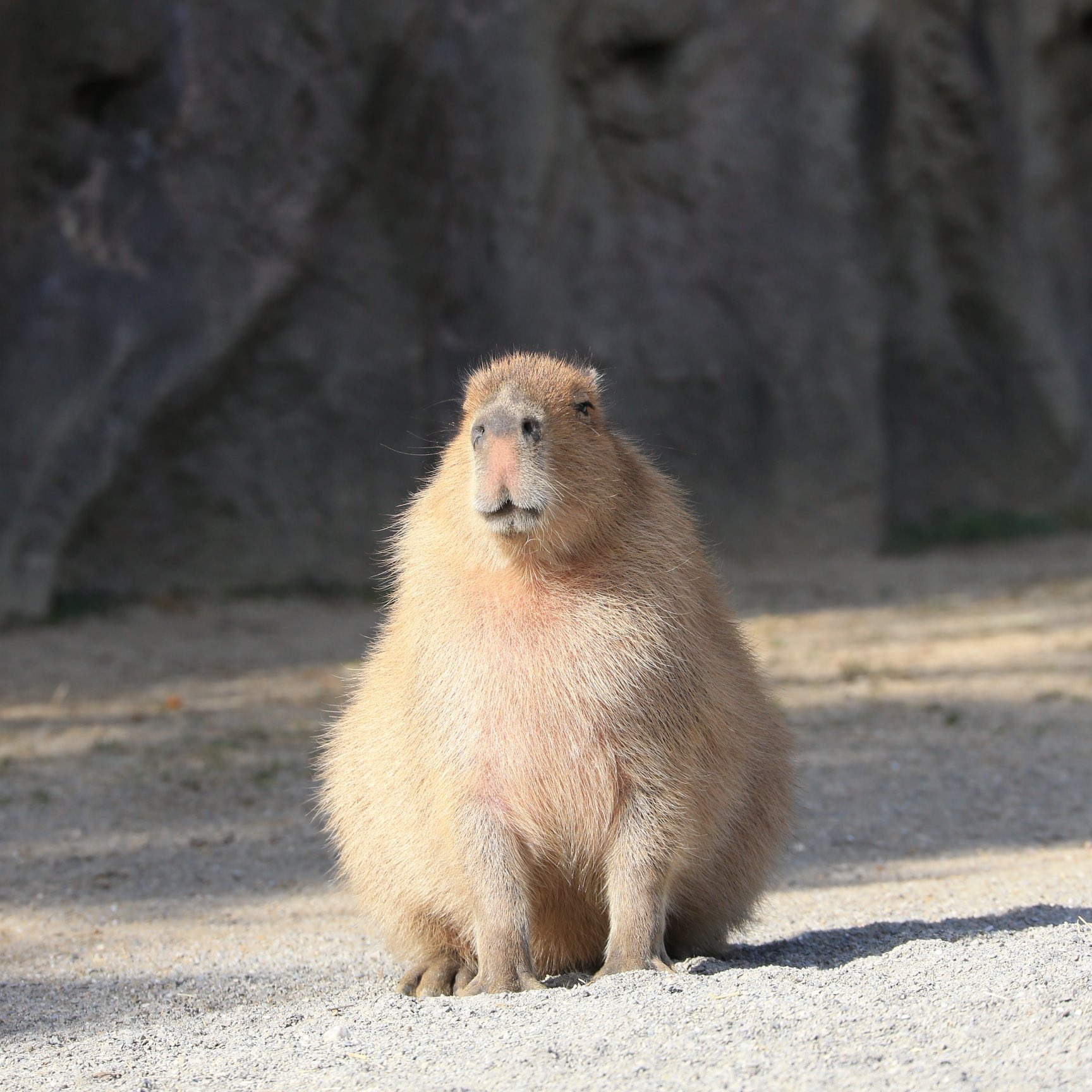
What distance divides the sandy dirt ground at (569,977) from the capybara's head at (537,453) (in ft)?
2.74

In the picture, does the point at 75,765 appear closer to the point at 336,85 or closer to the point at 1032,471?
the point at 336,85

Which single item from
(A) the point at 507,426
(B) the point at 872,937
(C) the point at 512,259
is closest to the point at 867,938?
(B) the point at 872,937

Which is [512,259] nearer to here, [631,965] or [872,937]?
[872,937]

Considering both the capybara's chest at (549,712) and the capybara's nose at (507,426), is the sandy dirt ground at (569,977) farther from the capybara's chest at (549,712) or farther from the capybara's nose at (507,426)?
the capybara's nose at (507,426)

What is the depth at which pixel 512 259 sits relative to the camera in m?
8.76

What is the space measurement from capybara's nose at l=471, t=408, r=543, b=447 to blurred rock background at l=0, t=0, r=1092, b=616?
17.7ft

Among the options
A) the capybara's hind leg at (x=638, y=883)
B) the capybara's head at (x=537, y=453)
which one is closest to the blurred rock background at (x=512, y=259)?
the capybara's head at (x=537, y=453)

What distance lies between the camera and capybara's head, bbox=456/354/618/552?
9.02 feet

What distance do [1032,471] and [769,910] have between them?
7.19m

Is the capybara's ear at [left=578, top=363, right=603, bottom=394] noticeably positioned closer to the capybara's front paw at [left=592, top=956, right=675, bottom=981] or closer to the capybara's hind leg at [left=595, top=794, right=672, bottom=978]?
the capybara's hind leg at [left=595, top=794, right=672, bottom=978]

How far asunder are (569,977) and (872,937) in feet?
2.51

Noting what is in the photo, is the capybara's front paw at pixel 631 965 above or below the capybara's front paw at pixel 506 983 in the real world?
above

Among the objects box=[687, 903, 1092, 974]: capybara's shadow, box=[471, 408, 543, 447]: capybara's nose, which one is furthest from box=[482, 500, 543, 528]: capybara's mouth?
box=[687, 903, 1092, 974]: capybara's shadow

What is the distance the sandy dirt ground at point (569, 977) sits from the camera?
7.63 ft
